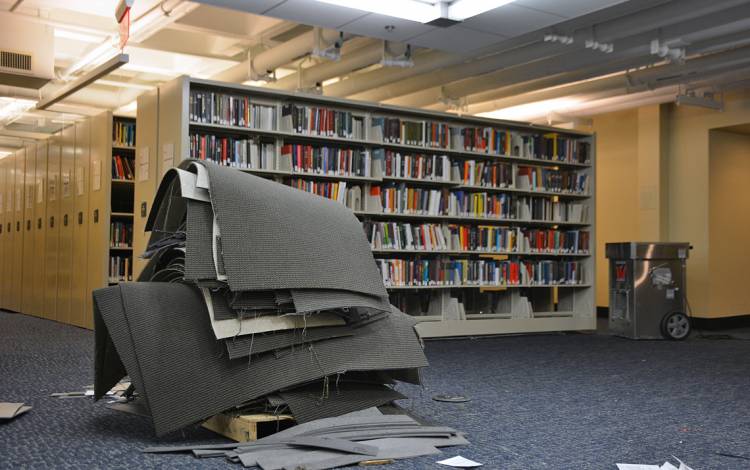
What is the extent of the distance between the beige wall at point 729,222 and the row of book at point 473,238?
2.06 metres

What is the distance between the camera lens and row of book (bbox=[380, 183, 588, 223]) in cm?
754

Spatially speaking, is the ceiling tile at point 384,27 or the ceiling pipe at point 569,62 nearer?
the ceiling tile at point 384,27

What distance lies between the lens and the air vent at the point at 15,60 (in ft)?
24.5

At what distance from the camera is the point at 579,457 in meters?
3.11

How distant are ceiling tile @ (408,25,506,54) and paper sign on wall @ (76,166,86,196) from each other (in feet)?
13.5

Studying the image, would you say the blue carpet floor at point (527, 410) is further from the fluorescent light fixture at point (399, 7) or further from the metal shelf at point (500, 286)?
the fluorescent light fixture at point (399, 7)

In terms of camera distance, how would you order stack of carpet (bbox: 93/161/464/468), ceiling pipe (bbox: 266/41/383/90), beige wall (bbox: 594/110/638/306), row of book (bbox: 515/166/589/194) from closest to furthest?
stack of carpet (bbox: 93/161/464/468) → ceiling pipe (bbox: 266/41/383/90) → row of book (bbox: 515/166/589/194) → beige wall (bbox: 594/110/638/306)

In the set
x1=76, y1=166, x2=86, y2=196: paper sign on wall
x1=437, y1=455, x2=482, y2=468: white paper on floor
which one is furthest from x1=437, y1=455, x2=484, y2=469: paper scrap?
x1=76, y1=166, x2=86, y2=196: paper sign on wall

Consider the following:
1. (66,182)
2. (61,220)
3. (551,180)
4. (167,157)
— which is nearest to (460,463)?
(167,157)

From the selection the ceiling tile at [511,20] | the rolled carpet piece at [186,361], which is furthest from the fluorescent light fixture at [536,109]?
the rolled carpet piece at [186,361]

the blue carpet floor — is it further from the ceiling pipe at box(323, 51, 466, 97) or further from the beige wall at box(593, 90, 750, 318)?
the beige wall at box(593, 90, 750, 318)

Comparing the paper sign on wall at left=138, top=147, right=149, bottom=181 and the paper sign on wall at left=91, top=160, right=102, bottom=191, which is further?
the paper sign on wall at left=91, top=160, right=102, bottom=191

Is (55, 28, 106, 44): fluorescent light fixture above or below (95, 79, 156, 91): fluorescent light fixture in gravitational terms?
above

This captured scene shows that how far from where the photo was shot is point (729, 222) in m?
10.1
